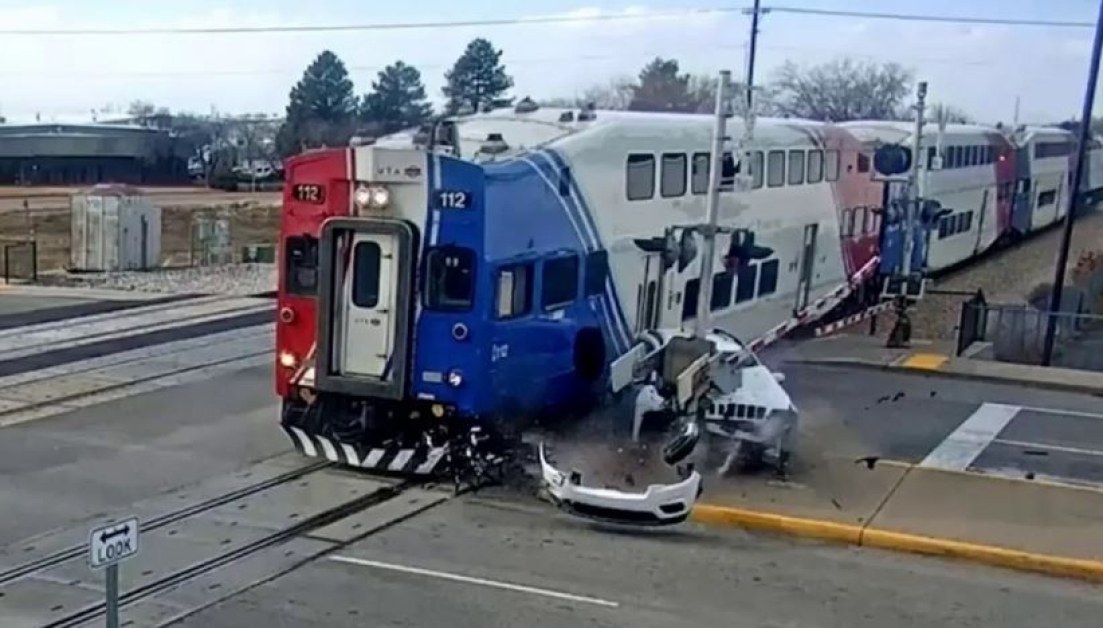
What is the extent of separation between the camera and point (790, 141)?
20781mm

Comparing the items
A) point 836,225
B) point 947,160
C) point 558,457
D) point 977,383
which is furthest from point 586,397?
point 947,160

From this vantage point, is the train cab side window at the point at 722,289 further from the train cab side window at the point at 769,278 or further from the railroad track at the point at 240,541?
the railroad track at the point at 240,541

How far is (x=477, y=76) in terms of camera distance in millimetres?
100562

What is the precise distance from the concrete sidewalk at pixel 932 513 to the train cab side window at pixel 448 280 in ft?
9.37

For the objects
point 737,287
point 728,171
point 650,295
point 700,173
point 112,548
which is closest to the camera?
point 112,548

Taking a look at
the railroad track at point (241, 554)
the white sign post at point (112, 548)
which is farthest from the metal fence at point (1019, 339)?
the white sign post at point (112, 548)

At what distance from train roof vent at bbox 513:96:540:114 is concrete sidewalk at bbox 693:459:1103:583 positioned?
198 inches

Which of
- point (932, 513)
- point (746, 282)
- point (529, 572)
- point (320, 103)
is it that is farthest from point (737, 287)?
point (320, 103)

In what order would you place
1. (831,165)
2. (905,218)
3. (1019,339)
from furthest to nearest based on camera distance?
(905,218), (831,165), (1019,339)

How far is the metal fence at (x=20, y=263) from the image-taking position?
31.0m

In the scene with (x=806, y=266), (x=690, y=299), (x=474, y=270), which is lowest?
(x=690, y=299)

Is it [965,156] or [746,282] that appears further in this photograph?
[965,156]

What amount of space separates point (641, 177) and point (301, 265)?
4.20 metres

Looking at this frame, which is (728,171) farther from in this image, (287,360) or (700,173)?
(287,360)
